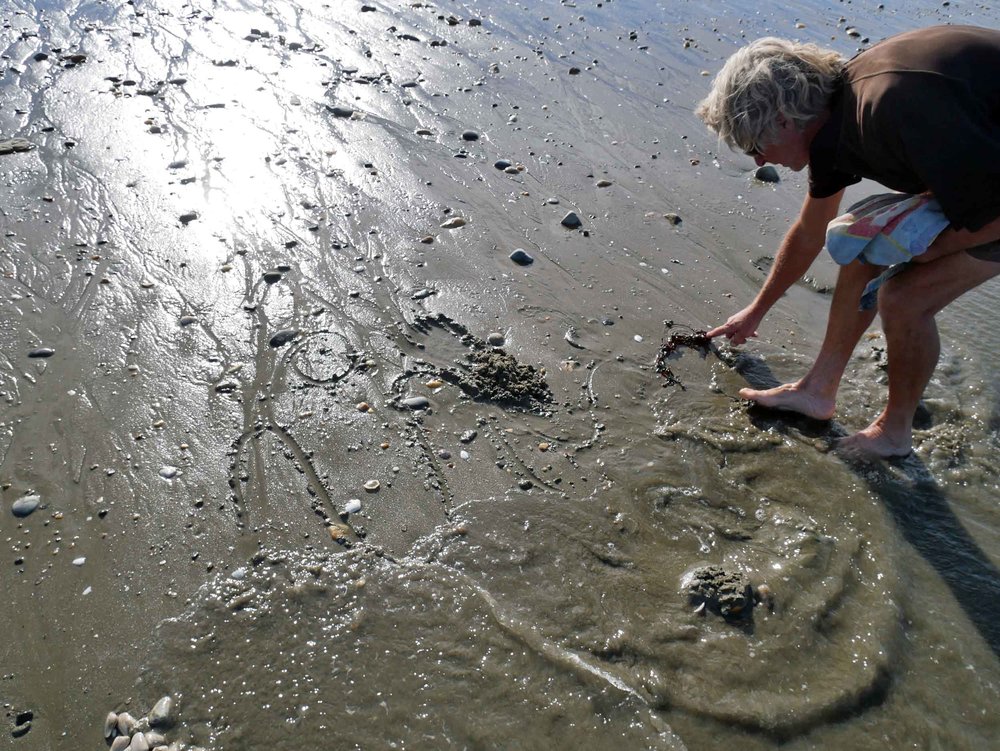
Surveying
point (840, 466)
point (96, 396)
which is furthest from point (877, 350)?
point (96, 396)

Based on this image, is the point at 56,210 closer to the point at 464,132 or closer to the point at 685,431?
the point at 464,132

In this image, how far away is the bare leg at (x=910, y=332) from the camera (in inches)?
131

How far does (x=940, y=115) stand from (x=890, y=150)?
0.23m

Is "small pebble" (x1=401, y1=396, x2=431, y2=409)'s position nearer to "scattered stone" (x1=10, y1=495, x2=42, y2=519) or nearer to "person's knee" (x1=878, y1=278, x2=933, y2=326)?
→ "scattered stone" (x1=10, y1=495, x2=42, y2=519)

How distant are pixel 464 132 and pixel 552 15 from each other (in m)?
3.91

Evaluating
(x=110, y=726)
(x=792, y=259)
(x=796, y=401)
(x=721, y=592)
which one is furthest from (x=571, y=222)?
(x=110, y=726)

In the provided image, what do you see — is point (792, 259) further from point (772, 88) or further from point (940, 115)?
point (940, 115)

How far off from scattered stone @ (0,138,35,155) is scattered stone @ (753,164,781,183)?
6065 millimetres

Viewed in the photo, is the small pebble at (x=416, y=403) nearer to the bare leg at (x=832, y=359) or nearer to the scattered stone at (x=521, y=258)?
the scattered stone at (x=521, y=258)

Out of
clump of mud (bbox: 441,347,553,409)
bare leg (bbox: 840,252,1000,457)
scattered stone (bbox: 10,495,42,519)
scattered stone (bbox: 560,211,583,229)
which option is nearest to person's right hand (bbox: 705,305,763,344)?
bare leg (bbox: 840,252,1000,457)

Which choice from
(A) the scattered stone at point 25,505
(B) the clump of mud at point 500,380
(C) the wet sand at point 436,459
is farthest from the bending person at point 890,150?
(A) the scattered stone at point 25,505

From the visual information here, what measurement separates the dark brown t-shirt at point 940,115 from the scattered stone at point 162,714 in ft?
11.4

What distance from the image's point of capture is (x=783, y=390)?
404 centimetres

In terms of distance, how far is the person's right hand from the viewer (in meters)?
4.39
